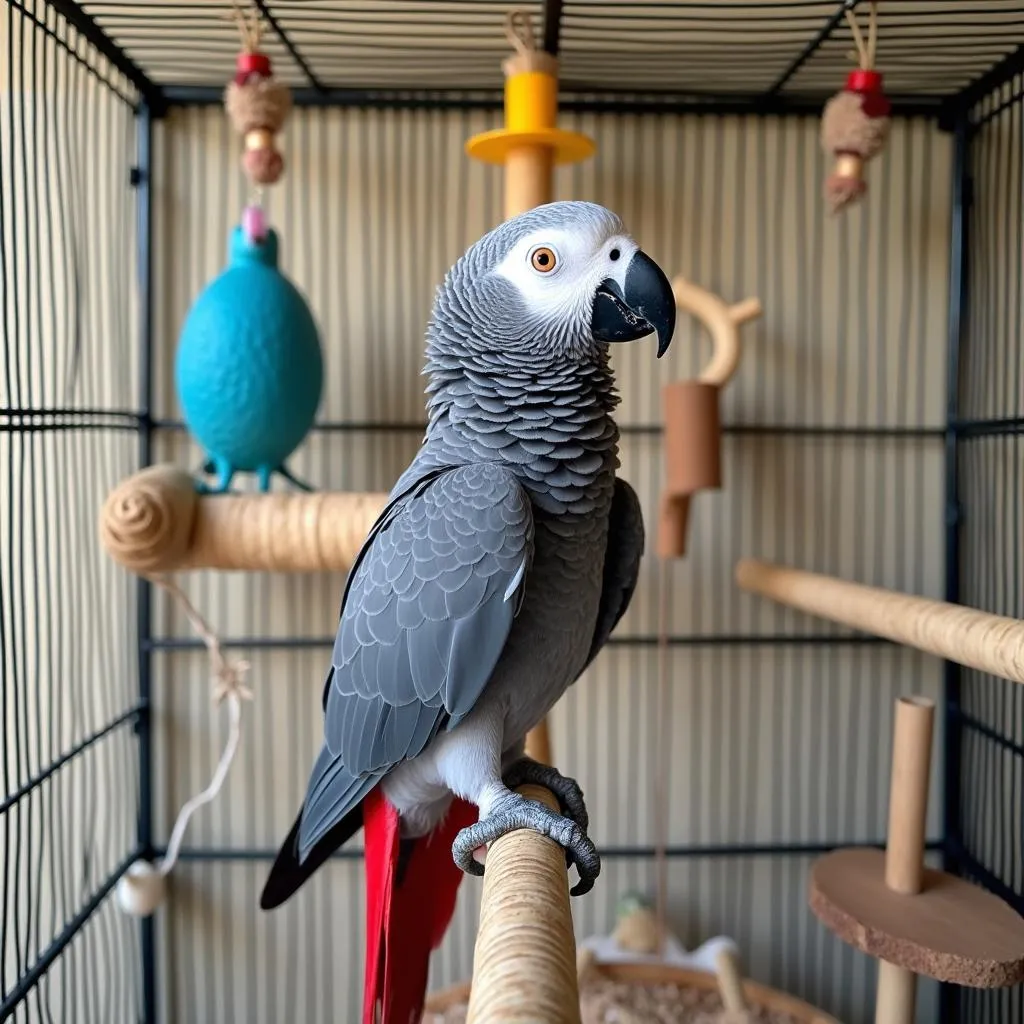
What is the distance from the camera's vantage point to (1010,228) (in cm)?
131

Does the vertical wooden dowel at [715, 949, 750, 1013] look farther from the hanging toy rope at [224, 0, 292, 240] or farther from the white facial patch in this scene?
the hanging toy rope at [224, 0, 292, 240]

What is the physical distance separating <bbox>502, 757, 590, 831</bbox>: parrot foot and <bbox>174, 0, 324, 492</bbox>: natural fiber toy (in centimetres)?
59

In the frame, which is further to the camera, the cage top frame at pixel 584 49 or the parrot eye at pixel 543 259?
the cage top frame at pixel 584 49

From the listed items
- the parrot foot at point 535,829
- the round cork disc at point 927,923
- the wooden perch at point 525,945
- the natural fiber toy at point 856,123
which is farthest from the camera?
the natural fiber toy at point 856,123

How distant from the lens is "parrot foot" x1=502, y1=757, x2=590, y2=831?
2.55 feet

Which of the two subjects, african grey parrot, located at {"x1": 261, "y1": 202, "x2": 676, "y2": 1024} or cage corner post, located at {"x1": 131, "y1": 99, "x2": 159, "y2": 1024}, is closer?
african grey parrot, located at {"x1": 261, "y1": 202, "x2": 676, "y2": 1024}

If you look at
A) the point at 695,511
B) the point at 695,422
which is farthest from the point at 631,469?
the point at 695,422

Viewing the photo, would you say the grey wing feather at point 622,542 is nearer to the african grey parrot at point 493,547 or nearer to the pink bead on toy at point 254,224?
the african grey parrot at point 493,547

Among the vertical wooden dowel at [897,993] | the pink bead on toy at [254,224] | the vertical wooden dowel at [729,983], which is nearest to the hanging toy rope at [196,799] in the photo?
the pink bead on toy at [254,224]

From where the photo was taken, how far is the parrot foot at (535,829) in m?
0.62

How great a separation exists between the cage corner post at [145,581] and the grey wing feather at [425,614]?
0.76 meters

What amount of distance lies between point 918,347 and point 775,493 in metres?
0.37

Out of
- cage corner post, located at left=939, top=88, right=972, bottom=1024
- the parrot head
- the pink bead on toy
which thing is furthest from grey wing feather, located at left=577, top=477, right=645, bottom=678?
cage corner post, located at left=939, top=88, right=972, bottom=1024

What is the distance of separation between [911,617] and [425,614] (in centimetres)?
61
